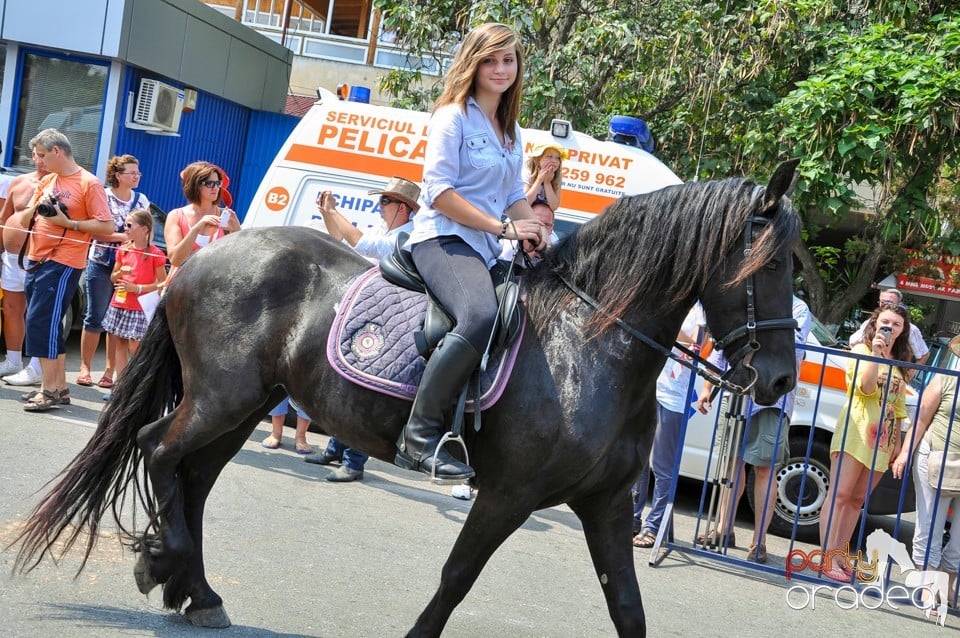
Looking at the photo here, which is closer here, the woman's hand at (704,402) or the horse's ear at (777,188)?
the horse's ear at (777,188)

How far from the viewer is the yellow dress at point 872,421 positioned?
22.9 feet

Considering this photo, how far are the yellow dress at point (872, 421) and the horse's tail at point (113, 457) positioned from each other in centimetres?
457

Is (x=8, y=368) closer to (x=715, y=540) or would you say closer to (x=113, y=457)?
(x=113, y=457)

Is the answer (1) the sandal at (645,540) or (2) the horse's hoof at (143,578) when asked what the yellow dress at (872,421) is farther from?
(2) the horse's hoof at (143,578)

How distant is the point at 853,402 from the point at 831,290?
9588 mm

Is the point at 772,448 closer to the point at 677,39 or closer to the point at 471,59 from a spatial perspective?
the point at 471,59

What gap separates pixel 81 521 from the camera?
15.0 feet

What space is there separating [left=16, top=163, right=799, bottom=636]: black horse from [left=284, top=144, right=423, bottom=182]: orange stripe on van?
420 centimetres

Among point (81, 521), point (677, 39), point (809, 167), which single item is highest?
point (677, 39)

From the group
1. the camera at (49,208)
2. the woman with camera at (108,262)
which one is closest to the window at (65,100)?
the woman with camera at (108,262)

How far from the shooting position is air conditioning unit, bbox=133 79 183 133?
14.6m

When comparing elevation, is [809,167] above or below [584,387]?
above

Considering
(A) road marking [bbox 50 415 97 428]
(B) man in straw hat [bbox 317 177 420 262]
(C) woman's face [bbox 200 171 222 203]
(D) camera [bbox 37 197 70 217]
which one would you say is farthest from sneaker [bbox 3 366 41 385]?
(B) man in straw hat [bbox 317 177 420 262]

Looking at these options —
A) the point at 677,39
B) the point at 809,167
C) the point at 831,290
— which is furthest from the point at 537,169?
the point at 831,290
